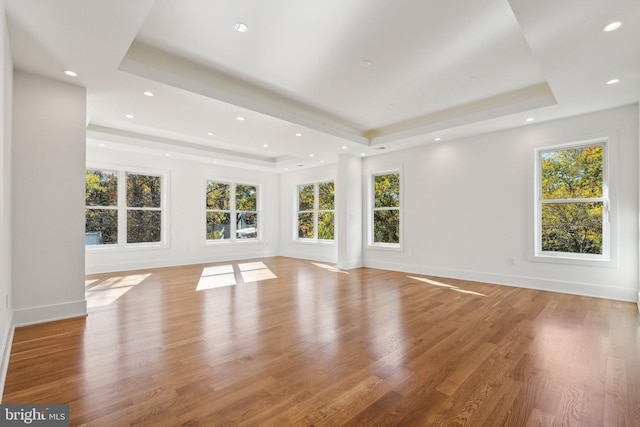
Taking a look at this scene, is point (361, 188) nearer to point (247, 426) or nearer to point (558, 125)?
point (558, 125)

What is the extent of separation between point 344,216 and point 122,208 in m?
4.87

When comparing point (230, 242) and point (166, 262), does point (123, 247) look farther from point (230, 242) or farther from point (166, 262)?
point (230, 242)

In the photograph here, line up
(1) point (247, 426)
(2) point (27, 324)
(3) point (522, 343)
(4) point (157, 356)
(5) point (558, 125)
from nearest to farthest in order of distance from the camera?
(1) point (247, 426)
(4) point (157, 356)
(3) point (522, 343)
(2) point (27, 324)
(5) point (558, 125)

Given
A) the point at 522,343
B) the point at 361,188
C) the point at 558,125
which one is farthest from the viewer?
the point at 361,188

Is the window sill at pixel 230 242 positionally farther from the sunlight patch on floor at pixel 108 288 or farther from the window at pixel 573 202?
the window at pixel 573 202

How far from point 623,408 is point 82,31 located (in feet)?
15.1

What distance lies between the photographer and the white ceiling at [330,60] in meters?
2.47

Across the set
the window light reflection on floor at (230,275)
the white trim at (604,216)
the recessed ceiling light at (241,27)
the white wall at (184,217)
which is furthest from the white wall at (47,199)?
the white trim at (604,216)

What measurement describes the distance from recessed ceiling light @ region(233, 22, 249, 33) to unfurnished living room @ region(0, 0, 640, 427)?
18 mm

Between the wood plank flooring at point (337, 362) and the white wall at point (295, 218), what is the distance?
404cm

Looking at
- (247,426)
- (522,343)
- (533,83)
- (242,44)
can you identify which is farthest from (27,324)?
(533,83)

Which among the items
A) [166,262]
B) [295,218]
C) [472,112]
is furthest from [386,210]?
[166,262]

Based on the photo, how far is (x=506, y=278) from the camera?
510cm

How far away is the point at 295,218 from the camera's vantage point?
9219mm
